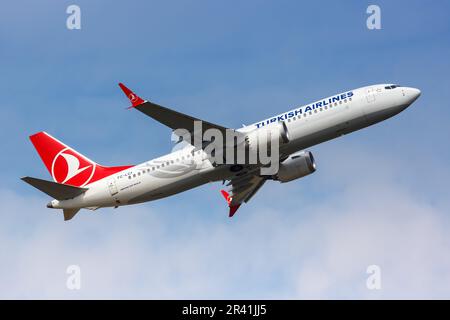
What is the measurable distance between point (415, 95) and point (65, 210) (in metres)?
26.2

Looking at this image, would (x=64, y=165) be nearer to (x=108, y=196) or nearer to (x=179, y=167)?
(x=108, y=196)

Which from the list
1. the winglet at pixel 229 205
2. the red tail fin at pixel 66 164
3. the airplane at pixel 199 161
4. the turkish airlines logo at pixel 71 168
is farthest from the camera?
the winglet at pixel 229 205

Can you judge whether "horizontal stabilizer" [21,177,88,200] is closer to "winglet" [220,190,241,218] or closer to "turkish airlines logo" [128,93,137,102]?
A: "turkish airlines logo" [128,93,137,102]

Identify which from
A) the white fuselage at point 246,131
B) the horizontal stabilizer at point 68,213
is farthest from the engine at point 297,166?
the horizontal stabilizer at point 68,213

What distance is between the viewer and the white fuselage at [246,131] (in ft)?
162

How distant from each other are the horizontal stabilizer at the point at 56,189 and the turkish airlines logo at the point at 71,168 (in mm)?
1621

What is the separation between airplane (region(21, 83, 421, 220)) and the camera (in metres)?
49.3

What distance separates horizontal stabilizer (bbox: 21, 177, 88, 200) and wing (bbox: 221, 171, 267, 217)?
37.0 feet

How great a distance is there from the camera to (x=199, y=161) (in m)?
51.2

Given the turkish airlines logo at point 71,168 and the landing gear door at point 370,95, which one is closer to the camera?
the landing gear door at point 370,95

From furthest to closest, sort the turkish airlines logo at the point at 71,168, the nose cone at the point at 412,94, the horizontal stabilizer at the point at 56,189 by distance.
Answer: the turkish airlines logo at the point at 71,168 < the horizontal stabilizer at the point at 56,189 < the nose cone at the point at 412,94

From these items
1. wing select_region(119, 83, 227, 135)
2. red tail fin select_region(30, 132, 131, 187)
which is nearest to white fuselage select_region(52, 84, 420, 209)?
red tail fin select_region(30, 132, 131, 187)

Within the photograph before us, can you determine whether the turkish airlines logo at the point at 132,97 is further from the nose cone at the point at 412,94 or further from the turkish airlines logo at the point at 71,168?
the nose cone at the point at 412,94

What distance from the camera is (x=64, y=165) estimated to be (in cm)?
5656
